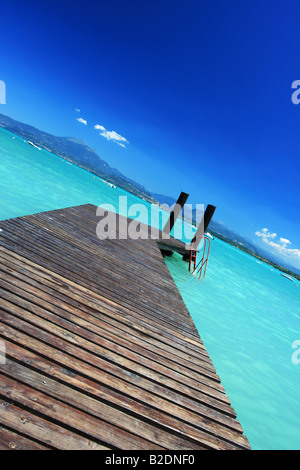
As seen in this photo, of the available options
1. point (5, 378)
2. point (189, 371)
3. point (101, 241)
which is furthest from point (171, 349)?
point (101, 241)

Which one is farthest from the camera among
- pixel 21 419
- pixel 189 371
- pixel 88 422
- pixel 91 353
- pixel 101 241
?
pixel 101 241

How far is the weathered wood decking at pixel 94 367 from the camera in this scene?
59.4 inches

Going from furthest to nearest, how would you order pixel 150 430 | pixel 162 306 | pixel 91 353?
pixel 162 306, pixel 91 353, pixel 150 430

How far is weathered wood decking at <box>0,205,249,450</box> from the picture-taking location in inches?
59.4

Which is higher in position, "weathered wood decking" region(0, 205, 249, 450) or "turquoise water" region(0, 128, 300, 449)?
"weathered wood decking" region(0, 205, 249, 450)

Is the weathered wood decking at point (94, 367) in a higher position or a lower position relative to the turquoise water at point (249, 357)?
higher

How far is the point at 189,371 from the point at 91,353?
1.13m

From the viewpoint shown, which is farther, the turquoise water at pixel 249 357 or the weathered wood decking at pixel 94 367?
the turquoise water at pixel 249 357

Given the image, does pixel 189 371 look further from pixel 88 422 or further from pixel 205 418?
pixel 88 422

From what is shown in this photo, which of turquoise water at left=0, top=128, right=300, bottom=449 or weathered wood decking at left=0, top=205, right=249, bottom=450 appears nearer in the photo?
weathered wood decking at left=0, top=205, right=249, bottom=450

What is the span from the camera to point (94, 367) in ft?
6.75

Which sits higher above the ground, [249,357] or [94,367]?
[94,367]

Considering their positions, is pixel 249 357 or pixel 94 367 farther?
pixel 249 357

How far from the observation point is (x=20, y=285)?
278cm
